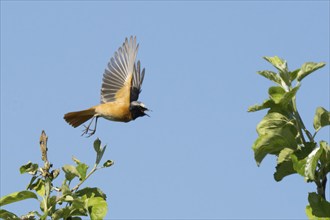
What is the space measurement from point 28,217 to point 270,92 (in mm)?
1163

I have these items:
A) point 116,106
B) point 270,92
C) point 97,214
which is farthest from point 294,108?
point 116,106

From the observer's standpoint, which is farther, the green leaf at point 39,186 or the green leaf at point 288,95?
the green leaf at point 39,186

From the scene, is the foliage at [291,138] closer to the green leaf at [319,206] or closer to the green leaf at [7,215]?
the green leaf at [319,206]

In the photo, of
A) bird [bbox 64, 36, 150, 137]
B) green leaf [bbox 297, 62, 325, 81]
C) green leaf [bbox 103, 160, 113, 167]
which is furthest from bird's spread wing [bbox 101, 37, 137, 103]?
green leaf [bbox 297, 62, 325, 81]

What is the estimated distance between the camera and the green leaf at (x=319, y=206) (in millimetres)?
2801

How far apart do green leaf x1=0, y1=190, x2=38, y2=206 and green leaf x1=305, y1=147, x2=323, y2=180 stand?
127cm

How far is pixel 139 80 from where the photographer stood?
34.5ft

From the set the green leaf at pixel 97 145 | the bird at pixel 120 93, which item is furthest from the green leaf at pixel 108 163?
the bird at pixel 120 93

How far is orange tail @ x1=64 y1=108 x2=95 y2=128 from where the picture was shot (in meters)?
9.87

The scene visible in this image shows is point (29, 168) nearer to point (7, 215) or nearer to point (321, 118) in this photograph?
point (7, 215)

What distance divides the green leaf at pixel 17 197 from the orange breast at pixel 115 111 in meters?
6.13

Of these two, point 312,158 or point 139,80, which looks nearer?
point 312,158

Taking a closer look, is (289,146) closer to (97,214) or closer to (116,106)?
(97,214)

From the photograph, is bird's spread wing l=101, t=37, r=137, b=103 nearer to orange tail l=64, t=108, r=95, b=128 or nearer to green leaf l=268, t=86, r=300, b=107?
orange tail l=64, t=108, r=95, b=128
